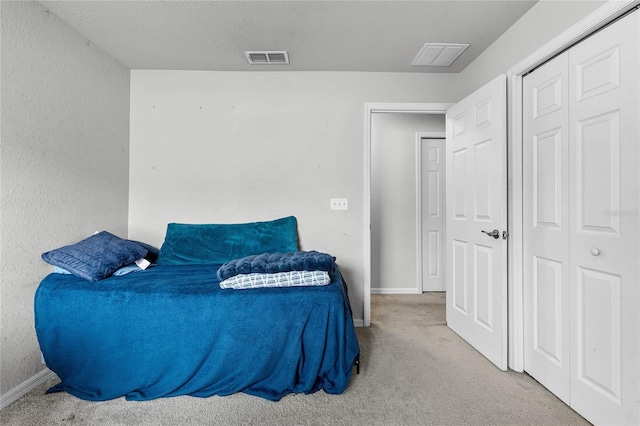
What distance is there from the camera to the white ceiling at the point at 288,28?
6.18ft

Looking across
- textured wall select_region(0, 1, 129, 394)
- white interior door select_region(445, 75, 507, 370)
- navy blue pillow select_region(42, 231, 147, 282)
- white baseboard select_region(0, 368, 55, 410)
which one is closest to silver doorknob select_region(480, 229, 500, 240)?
white interior door select_region(445, 75, 507, 370)

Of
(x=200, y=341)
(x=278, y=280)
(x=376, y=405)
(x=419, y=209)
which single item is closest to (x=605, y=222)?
(x=376, y=405)

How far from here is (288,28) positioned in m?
2.11

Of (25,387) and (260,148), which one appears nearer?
(25,387)

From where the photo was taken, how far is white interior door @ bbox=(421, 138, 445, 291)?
12.7 feet

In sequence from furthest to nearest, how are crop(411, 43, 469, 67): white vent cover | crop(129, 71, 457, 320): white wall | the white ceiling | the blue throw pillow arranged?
1. crop(129, 71, 457, 320): white wall
2. the blue throw pillow
3. crop(411, 43, 469, 67): white vent cover
4. the white ceiling

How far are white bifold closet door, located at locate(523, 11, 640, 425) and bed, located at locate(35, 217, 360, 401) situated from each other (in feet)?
3.85

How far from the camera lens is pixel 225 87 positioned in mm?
2762

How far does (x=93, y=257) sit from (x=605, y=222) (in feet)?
9.37

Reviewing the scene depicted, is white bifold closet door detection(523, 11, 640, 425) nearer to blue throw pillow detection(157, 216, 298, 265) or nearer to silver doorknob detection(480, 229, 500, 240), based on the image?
silver doorknob detection(480, 229, 500, 240)

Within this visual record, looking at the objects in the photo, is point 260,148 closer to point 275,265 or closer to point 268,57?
point 268,57

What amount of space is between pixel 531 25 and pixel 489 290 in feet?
5.74

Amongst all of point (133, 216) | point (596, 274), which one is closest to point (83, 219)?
point (133, 216)

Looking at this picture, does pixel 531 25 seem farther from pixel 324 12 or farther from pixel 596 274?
pixel 596 274
